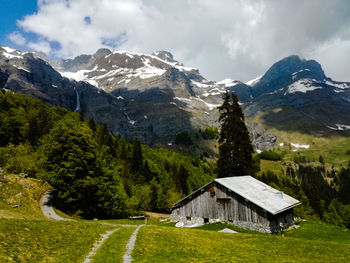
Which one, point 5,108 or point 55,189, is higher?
point 5,108

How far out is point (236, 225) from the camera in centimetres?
3859

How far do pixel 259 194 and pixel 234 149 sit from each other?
13.9 metres

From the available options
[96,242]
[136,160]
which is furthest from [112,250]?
[136,160]

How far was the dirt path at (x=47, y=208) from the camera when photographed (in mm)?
31925

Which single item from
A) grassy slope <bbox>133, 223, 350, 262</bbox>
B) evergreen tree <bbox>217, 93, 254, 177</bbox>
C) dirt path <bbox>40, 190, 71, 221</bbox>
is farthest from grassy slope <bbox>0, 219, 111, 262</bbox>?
evergreen tree <bbox>217, 93, 254, 177</bbox>

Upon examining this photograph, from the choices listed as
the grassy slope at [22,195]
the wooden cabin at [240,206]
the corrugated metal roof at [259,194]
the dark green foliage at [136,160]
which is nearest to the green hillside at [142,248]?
the grassy slope at [22,195]

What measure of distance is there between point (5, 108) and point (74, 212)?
194ft

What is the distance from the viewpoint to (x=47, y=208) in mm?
35500

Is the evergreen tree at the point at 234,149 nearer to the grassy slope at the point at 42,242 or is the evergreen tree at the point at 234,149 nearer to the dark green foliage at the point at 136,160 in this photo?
the grassy slope at the point at 42,242

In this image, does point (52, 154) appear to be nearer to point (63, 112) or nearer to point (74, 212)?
point (74, 212)

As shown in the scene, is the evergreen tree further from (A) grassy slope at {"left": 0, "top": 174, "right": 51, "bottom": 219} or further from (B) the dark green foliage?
(B) the dark green foliage

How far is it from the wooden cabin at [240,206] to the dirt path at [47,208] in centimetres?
2235

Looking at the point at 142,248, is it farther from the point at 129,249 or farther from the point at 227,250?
the point at 227,250

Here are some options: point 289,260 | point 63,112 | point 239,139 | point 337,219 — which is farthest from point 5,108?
point 337,219
